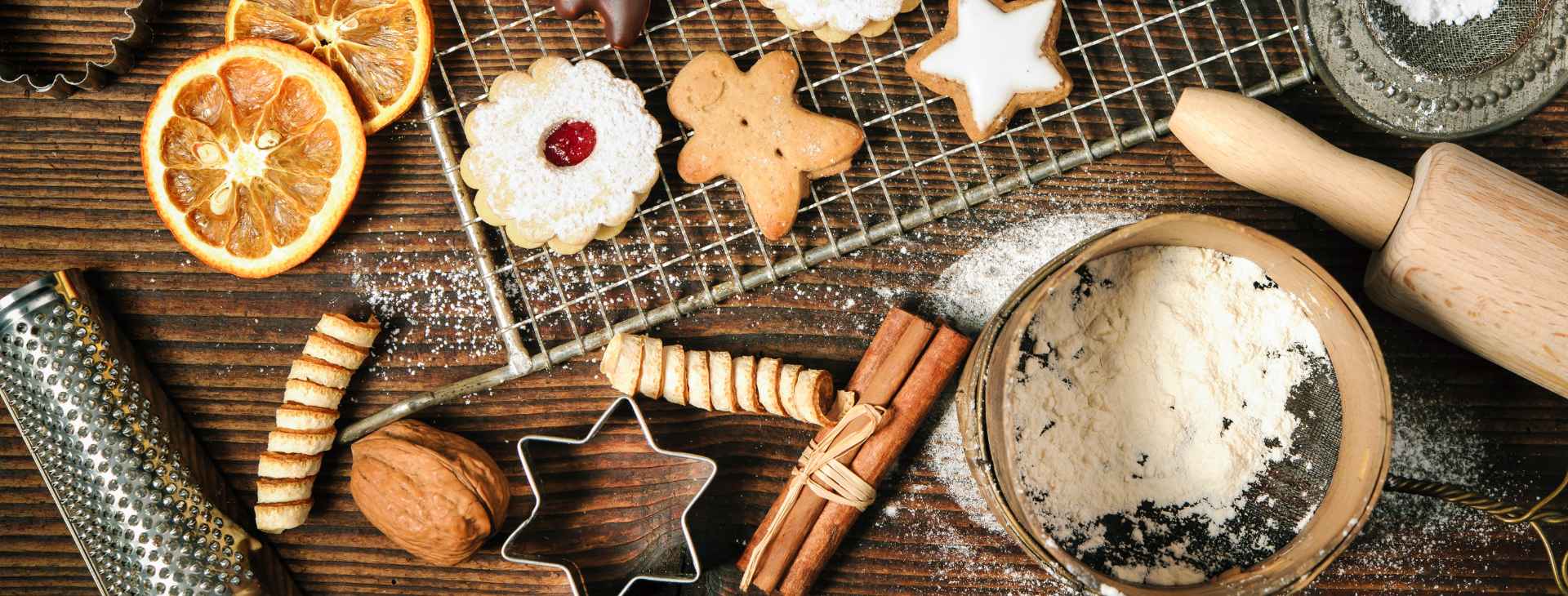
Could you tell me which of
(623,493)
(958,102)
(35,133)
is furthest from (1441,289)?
(35,133)

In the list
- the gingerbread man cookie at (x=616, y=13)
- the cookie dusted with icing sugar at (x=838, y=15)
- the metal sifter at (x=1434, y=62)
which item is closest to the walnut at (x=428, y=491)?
the gingerbread man cookie at (x=616, y=13)

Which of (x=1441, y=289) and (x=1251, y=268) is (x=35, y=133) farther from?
(x=1441, y=289)

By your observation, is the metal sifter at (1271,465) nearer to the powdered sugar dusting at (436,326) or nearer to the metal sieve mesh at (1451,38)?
the metal sieve mesh at (1451,38)

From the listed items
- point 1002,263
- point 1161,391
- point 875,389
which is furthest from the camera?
point 1002,263

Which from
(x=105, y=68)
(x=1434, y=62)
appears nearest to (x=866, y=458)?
(x=1434, y=62)

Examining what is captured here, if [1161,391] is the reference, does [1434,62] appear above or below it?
above

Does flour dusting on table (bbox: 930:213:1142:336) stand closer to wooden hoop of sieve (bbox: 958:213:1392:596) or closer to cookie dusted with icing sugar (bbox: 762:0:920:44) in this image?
wooden hoop of sieve (bbox: 958:213:1392:596)

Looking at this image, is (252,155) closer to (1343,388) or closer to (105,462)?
(105,462)
